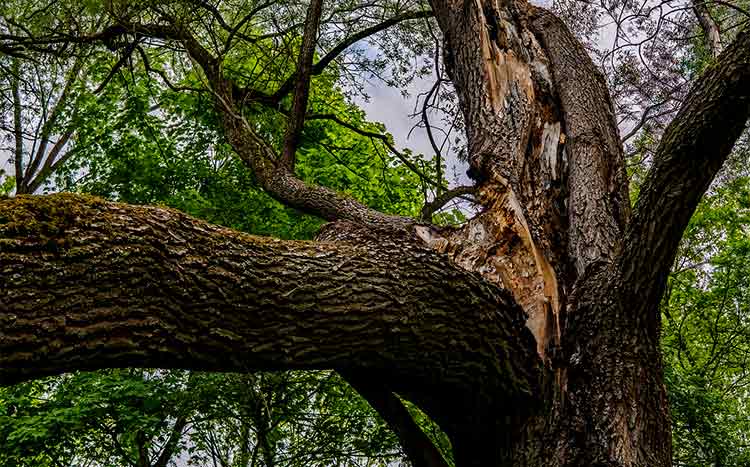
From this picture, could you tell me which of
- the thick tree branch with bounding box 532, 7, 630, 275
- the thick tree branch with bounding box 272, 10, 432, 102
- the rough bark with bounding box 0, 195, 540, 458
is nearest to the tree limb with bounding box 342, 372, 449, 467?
the rough bark with bounding box 0, 195, 540, 458

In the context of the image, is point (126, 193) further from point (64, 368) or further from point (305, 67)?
point (64, 368)

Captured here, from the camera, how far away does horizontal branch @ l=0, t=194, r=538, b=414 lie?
5.49 ft

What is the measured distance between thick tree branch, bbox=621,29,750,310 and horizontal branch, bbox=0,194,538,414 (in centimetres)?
56

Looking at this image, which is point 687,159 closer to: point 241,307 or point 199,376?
point 241,307

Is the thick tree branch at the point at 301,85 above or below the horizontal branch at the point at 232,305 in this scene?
above

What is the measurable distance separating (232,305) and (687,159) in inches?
60.0

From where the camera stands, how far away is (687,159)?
2105mm

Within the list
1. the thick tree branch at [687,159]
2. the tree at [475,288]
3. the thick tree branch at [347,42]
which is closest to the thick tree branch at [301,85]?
the thick tree branch at [347,42]

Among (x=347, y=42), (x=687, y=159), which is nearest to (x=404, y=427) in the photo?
(x=687, y=159)

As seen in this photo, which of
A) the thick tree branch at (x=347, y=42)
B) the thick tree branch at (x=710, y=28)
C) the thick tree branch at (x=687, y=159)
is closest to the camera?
the thick tree branch at (x=687, y=159)

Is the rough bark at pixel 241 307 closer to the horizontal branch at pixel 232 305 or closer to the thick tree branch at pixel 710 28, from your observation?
the horizontal branch at pixel 232 305

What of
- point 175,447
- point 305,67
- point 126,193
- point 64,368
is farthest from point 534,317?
point 126,193

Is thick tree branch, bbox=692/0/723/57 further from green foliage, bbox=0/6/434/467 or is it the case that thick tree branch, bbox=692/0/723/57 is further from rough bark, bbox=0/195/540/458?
rough bark, bbox=0/195/540/458

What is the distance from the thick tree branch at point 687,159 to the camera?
6.55 feet
